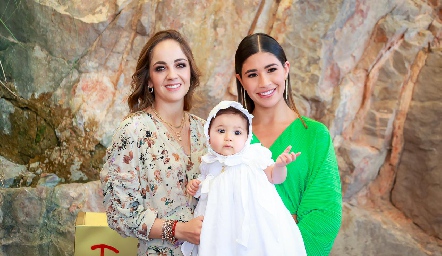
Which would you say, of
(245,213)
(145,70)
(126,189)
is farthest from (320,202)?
(145,70)

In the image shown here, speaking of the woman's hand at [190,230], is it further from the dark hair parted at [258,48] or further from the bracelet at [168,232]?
the dark hair parted at [258,48]

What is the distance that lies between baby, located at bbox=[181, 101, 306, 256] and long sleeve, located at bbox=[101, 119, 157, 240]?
0.62ft

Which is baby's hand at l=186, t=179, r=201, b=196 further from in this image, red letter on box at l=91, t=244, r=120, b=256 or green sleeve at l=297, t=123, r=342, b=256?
red letter on box at l=91, t=244, r=120, b=256

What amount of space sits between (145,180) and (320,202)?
0.68 metres

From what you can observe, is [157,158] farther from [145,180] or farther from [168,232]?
[168,232]

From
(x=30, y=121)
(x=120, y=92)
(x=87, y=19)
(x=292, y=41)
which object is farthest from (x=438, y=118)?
(x=30, y=121)

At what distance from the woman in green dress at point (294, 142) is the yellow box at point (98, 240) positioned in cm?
84

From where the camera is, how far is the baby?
178 centimetres

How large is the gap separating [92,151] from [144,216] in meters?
1.69

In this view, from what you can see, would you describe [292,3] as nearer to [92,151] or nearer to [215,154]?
[92,151]

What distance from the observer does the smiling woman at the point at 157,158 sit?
1.90 meters

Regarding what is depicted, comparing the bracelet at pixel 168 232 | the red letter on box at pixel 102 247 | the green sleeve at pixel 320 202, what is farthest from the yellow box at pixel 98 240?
the green sleeve at pixel 320 202

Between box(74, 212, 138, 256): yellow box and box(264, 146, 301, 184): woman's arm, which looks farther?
box(74, 212, 138, 256): yellow box

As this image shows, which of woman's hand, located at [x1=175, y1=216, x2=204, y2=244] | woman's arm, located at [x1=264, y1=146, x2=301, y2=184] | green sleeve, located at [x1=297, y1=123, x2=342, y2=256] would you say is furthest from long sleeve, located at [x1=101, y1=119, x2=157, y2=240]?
green sleeve, located at [x1=297, y1=123, x2=342, y2=256]
